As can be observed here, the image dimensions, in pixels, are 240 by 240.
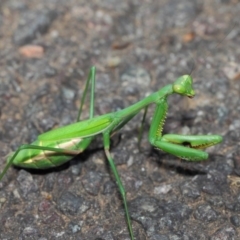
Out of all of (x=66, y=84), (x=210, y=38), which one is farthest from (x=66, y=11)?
(x=210, y=38)

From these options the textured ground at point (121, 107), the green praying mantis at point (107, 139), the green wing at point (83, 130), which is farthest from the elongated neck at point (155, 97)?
the textured ground at point (121, 107)

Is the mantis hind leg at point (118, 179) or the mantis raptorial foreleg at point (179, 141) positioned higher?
the mantis raptorial foreleg at point (179, 141)

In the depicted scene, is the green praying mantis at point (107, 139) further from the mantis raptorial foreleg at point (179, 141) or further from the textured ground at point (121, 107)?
the textured ground at point (121, 107)

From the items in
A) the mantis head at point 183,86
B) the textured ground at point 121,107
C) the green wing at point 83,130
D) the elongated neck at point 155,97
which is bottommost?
the textured ground at point 121,107

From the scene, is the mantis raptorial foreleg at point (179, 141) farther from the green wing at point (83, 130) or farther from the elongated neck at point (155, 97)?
the green wing at point (83, 130)

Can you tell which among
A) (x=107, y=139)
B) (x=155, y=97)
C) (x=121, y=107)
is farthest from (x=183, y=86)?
(x=121, y=107)

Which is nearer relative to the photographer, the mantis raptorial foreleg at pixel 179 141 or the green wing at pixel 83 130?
the mantis raptorial foreleg at pixel 179 141

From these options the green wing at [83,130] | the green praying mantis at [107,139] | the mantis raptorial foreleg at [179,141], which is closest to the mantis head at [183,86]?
the green praying mantis at [107,139]
